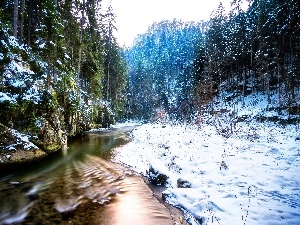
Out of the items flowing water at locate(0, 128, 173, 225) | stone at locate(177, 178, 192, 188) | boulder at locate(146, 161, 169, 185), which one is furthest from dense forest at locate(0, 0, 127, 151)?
stone at locate(177, 178, 192, 188)

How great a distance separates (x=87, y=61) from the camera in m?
30.8

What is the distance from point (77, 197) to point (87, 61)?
26047 millimetres

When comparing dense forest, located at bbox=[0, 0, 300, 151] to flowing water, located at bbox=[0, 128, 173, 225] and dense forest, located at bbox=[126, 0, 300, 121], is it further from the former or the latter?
flowing water, located at bbox=[0, 128, 173, 225]

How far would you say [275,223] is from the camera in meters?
4.61

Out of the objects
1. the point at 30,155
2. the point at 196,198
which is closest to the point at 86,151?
the point at 30,155

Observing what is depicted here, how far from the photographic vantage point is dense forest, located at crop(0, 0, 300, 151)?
1316 cm

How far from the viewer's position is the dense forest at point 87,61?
43.2 feet

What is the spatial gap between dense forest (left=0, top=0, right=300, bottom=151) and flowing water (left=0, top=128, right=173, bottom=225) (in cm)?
395

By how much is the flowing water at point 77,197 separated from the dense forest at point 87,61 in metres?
3.95

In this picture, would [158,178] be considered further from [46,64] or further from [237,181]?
[46,64]

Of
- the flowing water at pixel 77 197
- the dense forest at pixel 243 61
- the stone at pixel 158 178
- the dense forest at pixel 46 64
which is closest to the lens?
the flowing water at pixel 77 197

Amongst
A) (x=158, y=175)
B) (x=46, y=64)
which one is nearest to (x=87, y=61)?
(x=46, y=64)

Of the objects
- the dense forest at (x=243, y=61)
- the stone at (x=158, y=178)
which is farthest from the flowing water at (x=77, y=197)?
the dense forest at (x=243, y=61)

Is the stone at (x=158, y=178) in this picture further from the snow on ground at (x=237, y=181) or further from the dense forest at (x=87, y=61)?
the dense forest at (x=87, y=61)
